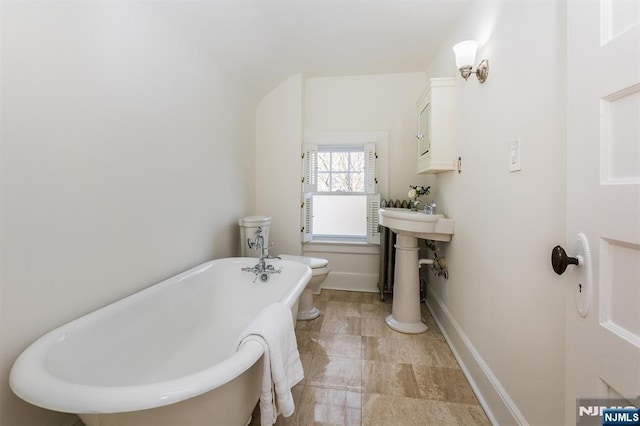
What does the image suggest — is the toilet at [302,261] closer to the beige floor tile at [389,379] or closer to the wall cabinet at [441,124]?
the beige floor tile at [389,379]

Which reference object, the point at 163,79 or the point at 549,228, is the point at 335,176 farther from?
the point at 549,228

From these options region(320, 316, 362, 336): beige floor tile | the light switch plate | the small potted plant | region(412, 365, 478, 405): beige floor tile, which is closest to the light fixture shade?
the light switch plate

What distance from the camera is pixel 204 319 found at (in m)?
1.75

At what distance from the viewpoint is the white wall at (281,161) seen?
3.09m

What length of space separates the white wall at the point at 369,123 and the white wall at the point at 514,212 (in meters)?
1.15

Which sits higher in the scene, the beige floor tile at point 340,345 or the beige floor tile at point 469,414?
the beige floor tile at point 340,345

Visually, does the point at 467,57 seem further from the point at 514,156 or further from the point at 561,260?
the point at 561,260

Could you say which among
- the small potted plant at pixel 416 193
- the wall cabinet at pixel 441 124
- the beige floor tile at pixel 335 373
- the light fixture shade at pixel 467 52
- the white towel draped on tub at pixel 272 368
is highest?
the light fixture shade at pixel 467 52

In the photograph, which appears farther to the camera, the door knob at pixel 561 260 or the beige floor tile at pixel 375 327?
the beige floor tile at pixel 375 327

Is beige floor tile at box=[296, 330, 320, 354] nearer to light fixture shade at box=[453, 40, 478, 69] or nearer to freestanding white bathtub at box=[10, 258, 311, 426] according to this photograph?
freestanding white bathtub at box=[10, 258, 311, 426]

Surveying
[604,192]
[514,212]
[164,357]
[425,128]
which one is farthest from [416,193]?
[164,357]

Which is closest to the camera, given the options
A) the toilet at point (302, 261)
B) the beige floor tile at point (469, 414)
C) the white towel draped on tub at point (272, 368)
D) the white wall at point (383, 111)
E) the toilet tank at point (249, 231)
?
the white towel draped on tub at point (272, 368)

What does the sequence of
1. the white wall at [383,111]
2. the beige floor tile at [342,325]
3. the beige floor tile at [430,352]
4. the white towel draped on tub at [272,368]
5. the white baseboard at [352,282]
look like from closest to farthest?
the white towel draped on tub at [272,368] → the beige floor tile at [430,352] → the beige floor tile at [342,325] → the white wall at [383,111] → the white baseboard at [352,282]

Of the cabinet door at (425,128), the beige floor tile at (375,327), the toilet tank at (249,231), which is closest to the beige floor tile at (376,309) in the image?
the beige floor tile at (375,327)
